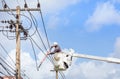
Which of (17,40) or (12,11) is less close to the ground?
(12,11)

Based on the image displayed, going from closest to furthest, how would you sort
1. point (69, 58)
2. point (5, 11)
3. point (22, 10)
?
point (69, 58) < point (5, 11) < point (22, 10)

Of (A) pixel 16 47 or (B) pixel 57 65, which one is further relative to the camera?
(A) pixel 16 47

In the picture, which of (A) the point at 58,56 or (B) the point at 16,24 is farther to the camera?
(B) the point at 16,24

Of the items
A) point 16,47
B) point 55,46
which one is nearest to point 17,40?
point 16,47

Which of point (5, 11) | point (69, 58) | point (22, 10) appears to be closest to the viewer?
point (69, 58)

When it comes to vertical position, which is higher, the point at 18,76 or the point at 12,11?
the point at 12,11

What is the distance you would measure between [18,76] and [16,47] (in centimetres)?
241

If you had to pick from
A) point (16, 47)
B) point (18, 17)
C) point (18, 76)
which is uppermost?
point (18, 17)

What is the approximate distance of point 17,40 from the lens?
113 feet

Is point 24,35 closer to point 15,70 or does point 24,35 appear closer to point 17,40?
point 17,40

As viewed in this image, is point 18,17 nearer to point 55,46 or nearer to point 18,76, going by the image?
point 18,76

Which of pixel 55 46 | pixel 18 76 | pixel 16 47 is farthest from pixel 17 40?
pixel 55 46

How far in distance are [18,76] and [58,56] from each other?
25.0m

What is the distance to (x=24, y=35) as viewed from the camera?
1391 inches
